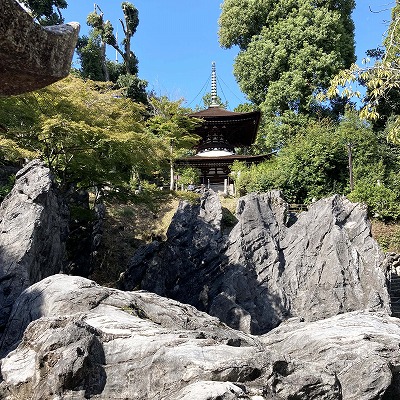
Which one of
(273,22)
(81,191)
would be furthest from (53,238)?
(273,22)

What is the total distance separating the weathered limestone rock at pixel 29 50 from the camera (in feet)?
5.21

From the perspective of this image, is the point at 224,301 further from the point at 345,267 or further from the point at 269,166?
the point at 269,166

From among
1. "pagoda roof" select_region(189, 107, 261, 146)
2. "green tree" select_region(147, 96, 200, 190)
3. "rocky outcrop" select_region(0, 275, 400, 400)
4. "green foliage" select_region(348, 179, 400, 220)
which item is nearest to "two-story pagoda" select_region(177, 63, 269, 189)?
"pagoda roof" select_region(189, 107, 261, 146)

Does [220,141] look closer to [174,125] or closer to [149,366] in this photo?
[174,125]

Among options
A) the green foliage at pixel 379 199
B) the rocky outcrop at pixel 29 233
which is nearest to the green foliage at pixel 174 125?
the green foliage at pixel 379 199

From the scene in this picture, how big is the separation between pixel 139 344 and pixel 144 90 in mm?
28817

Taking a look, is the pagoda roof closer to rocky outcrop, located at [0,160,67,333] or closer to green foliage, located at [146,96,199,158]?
green foliage, located at [146,96,199,158]

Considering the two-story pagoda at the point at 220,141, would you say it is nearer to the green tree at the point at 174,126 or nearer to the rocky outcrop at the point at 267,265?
the green tree at the point at 174,126

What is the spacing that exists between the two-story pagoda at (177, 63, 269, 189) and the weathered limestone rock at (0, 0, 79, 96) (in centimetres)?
2424

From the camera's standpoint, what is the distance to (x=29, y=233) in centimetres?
892

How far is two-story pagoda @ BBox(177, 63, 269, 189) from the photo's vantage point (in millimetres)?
26859

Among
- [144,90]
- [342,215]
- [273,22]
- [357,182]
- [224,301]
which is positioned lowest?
[224,301]

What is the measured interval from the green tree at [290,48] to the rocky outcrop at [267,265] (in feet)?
54.2

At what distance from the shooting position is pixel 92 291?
19.2 ft
